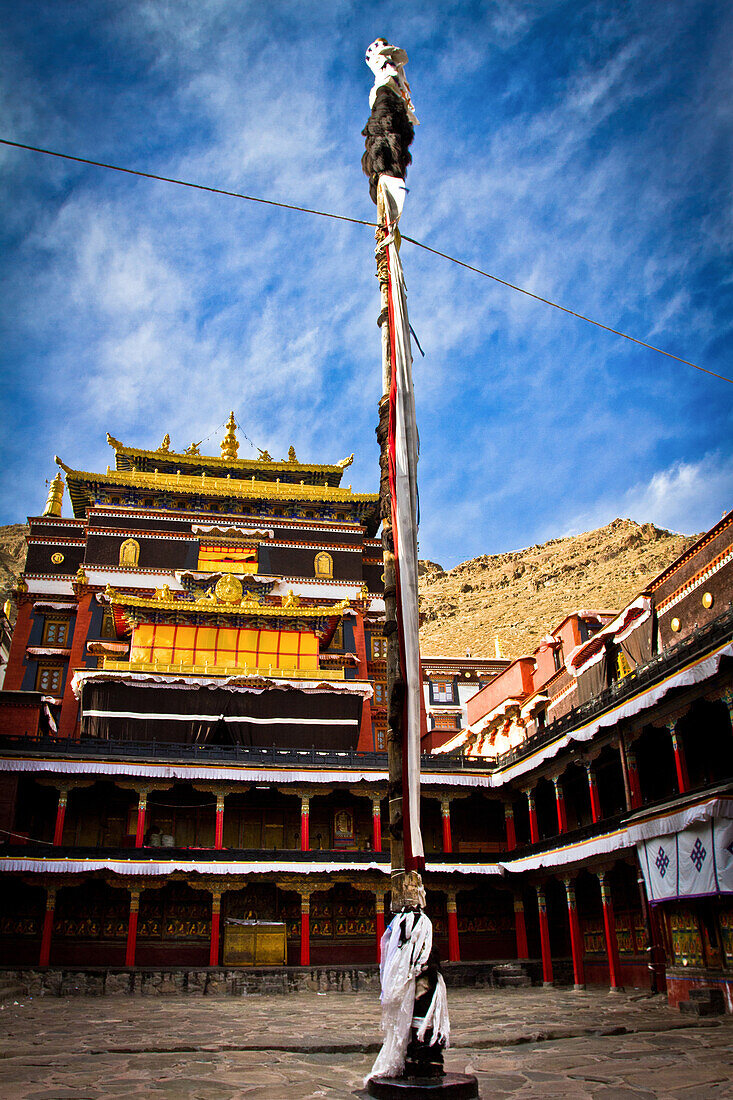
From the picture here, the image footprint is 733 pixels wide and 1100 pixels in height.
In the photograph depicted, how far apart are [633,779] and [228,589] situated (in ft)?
64.2

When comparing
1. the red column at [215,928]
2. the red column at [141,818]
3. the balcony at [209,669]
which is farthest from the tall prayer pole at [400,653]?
the balcony at [209,669]

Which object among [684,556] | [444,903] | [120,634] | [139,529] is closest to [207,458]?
[139,529]

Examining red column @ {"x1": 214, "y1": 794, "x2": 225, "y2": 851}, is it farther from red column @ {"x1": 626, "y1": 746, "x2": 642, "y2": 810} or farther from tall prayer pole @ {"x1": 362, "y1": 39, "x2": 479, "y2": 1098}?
tall prayer pole @ {"x1": 362, "y1": 39, "x2": 479, "y2": 1098}

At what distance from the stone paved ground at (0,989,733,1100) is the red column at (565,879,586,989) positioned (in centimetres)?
606

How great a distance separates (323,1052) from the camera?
847cm

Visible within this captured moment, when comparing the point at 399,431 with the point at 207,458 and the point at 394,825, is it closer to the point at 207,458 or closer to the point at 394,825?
the point at 394,825

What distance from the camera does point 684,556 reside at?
1973 centimetres

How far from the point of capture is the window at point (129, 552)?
3525 centimetres

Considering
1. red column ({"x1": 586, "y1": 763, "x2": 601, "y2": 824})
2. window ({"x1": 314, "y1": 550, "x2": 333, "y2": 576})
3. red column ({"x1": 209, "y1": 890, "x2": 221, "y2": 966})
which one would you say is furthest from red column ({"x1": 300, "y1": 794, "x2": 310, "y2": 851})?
window ({"x1": 314, "y1": 550, "x2": 333, "y2": 576})

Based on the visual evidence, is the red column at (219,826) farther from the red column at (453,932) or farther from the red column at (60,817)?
the red column at (453,932)

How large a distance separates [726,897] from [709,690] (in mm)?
3564

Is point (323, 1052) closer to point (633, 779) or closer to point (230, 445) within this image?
point (633, 779)

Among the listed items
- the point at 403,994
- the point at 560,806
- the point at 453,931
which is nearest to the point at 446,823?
the point at 453,931

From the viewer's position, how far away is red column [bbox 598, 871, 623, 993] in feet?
57.6
